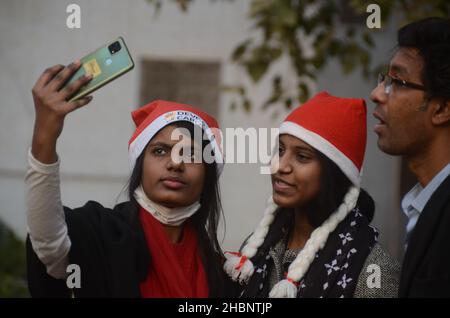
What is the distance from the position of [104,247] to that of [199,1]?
6121 mm

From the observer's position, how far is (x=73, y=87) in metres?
2.53

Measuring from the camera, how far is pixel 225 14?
27.7 ft

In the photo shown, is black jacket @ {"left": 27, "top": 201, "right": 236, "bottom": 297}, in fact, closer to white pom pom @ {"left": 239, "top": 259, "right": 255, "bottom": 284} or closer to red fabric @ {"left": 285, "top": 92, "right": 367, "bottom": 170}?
white pom pom @ {"left": 239, "top": 259, "right": 255, "bottom": 284}

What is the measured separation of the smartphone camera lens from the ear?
115 centimetres

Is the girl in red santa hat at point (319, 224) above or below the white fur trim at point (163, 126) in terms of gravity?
below

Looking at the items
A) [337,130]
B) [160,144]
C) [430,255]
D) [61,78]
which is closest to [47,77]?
[61,78]

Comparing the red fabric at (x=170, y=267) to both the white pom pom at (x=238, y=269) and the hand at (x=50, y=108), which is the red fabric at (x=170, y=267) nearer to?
the white pom pom at (x=238, y=269)

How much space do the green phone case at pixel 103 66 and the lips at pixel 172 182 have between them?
1.43ft

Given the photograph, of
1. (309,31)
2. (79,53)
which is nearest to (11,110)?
(79,53)

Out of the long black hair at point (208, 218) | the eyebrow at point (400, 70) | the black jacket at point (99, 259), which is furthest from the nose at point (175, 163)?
the eyebrow at point (400, 70)

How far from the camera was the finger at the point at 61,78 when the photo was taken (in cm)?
252

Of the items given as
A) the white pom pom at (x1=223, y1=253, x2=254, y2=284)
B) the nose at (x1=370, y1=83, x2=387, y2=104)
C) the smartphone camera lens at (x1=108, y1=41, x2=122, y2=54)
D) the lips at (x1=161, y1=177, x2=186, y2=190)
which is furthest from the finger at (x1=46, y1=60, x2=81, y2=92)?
the nose at (x1=370, y1=83, x2=387, y2=104)

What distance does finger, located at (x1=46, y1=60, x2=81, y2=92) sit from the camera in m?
2.52
